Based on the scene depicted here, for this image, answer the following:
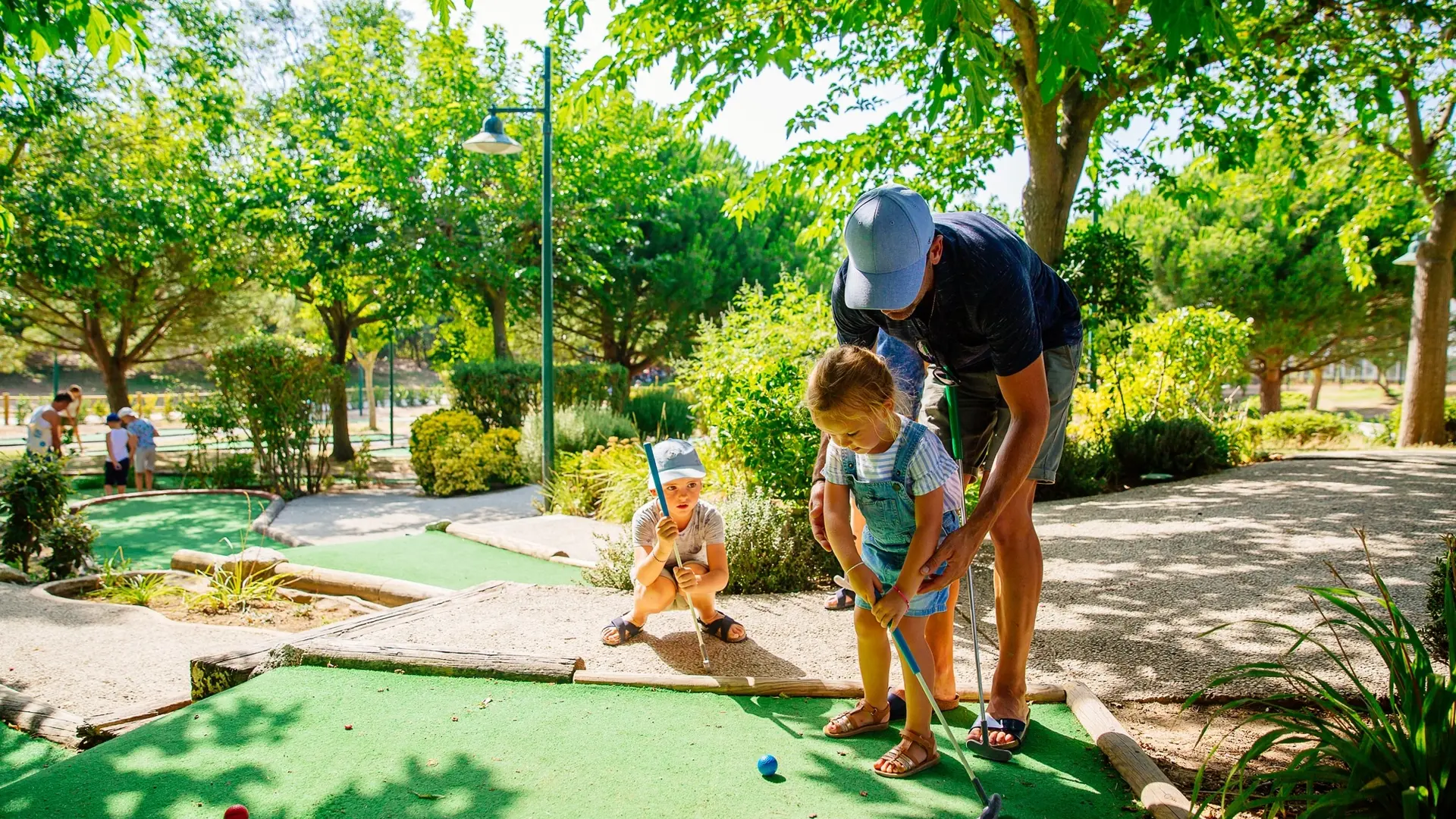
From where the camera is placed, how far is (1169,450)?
359 inches

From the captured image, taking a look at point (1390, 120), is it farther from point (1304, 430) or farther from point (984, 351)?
point (984, 351)

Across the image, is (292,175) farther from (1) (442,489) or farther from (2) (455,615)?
(2) (455,615)

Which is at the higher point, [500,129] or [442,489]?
[500,129]

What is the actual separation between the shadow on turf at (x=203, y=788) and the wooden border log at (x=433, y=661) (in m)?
0.63

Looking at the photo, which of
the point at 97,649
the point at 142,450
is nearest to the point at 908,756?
the point at 97,649

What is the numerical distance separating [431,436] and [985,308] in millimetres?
10726

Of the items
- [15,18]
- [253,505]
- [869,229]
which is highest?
[15,18]

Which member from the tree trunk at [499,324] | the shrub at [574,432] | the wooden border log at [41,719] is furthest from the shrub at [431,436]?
the wooden border log at [41,719]

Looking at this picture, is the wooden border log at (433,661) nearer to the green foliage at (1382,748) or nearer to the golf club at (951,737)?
the golf club at (951,737)

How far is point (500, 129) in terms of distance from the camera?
425 inches

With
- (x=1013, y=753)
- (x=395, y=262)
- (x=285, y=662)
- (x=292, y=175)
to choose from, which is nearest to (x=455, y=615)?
(x=285, y=662)

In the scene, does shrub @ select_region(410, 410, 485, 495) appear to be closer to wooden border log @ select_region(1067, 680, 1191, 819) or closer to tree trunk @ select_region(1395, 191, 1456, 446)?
wooden border log @ select_region(1067, 680, 1191, 819)

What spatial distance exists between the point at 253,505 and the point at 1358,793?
1126 cm

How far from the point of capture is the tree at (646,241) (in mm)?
16750
